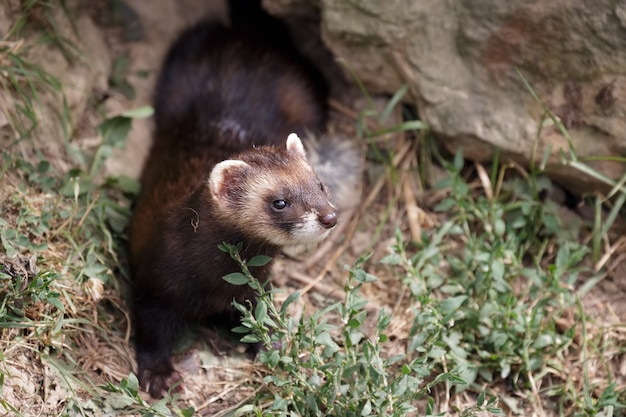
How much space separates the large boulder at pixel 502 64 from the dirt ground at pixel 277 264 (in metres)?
0.56

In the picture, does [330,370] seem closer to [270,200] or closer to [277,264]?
[270,200]

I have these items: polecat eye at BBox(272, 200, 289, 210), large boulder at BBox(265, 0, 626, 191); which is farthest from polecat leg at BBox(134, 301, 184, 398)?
large boulder at BBox(265, 0, 626, 191)

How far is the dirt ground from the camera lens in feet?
13.6

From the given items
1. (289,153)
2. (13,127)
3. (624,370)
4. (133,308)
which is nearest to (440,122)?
(289,153)

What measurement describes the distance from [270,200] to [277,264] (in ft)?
4.05

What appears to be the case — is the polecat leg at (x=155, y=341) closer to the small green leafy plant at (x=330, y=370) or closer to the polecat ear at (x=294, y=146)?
the small green leafy plant at (x=330, y=370)

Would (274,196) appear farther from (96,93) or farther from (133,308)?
(96,93)

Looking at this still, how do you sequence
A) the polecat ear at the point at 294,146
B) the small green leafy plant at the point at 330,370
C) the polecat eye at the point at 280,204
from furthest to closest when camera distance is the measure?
the polecat ear at the point at 294,146
the polecat eye at the point at 280,204
the small green leafy plant at the point at 330,370

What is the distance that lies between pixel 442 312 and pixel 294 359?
91cm

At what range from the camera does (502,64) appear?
4824 mm

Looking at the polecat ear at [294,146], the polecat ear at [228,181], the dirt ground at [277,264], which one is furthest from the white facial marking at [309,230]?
the dirt ground at [277,264]

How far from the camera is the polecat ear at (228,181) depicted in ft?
12.6

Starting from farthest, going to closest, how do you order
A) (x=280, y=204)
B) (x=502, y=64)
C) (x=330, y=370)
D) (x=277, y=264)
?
(x=277, y=264) → (x=502, y=64) → (x=280, y=204) → (x=330, y=370)

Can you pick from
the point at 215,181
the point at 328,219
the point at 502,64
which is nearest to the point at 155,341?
the point at 215,181
